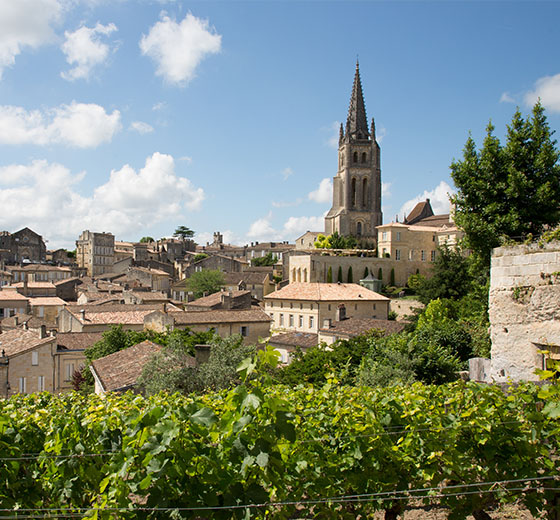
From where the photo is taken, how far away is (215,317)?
3366 cm

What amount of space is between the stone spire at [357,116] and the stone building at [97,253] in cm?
4709

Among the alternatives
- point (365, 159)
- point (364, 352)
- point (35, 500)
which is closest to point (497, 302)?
point (35, 500)

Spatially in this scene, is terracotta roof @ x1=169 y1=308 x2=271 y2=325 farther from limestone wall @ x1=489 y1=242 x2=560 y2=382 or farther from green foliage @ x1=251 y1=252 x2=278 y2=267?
green foliage @ x1=251 y1=252 x2=278 y2=267

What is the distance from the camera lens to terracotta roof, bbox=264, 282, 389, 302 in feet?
133

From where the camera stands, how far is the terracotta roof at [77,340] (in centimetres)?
2655

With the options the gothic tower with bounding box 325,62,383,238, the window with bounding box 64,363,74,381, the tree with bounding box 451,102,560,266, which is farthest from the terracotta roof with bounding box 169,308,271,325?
the gothic tower with bounding box 325,62,383,238

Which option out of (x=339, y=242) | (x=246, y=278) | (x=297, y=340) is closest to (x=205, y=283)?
(x=246, y=278)

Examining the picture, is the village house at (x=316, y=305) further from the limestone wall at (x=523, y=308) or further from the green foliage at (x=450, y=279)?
the limestone wall at (x=523, y=308)

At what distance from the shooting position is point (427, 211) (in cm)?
8719

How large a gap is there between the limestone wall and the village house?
29283 millimetres

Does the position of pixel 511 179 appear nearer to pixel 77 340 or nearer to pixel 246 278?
pixel 77 340

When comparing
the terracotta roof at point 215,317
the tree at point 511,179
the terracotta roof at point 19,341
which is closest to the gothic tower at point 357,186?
the terracotta roof at point 215,317

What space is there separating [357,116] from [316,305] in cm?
5246

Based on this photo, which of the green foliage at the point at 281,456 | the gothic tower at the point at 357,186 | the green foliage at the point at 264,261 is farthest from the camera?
the green foliage at the point at 264,261
